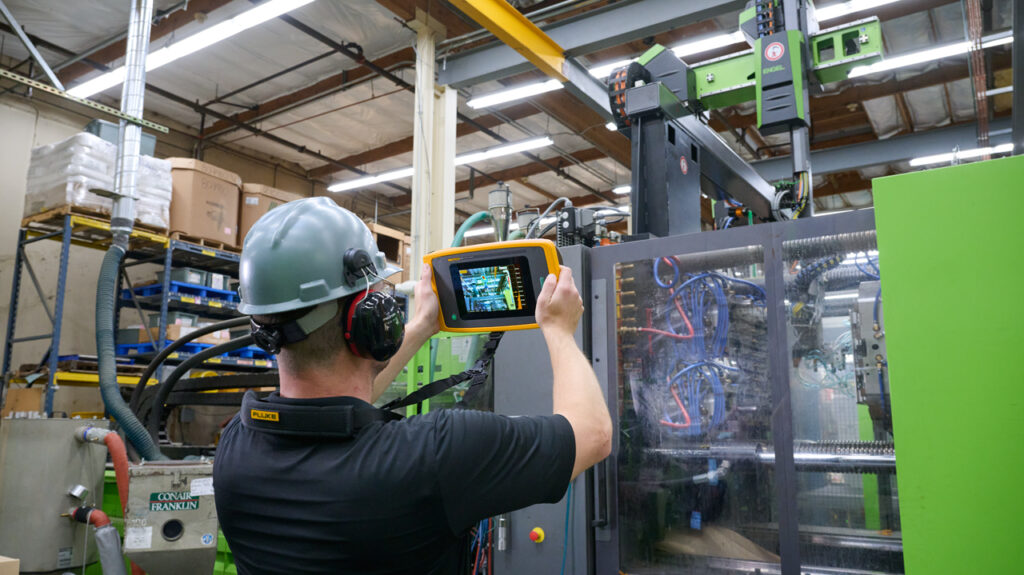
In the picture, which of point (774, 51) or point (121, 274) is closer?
point (774, 51)

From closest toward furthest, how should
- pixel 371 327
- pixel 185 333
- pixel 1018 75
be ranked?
1. pixel 371 327
2. pixel 1018 75
3. pixel 185 333

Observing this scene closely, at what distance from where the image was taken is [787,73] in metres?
2.63

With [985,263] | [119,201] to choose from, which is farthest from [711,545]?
[119,201]

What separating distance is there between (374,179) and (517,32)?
164 inches

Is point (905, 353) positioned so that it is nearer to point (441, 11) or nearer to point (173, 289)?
point (441, 11)

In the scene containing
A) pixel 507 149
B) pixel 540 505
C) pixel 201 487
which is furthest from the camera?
pixel 507 149

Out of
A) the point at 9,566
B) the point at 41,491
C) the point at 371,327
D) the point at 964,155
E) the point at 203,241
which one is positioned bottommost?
the point at 9,566

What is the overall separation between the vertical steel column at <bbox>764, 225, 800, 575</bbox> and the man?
1.04 m

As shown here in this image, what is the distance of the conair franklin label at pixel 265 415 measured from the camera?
1.12 meters

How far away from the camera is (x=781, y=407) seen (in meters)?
2.05

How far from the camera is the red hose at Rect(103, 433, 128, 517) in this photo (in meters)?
2.55

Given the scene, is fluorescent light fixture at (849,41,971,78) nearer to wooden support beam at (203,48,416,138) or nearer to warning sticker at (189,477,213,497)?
wooden support beam at (203,48,416,138)

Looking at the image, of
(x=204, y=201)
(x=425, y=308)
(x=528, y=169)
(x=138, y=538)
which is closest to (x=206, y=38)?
(x=204, y=201)

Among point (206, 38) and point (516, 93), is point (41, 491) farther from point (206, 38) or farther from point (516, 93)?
point (516, 93)
